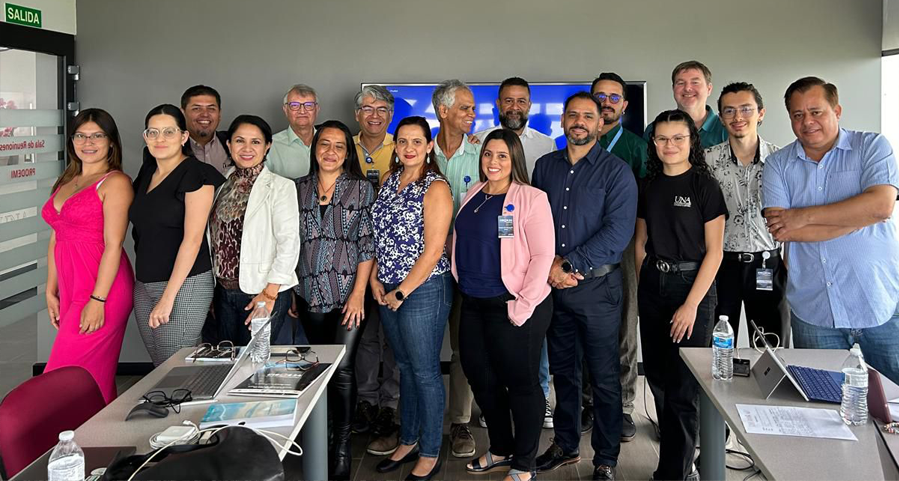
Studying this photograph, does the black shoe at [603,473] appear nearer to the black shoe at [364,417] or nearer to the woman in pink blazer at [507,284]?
the woman in pink blazer at [507,284]

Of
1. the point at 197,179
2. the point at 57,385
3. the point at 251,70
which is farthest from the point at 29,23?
the point at 57,385

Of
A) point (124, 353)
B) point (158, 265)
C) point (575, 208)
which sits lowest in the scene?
point (124, 353)

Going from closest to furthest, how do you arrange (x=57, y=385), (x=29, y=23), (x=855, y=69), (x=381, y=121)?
1. (x=57, y=385)
2. (x=381, y=121)
3. (x=29, y=23)
4. (x=855, y=69)

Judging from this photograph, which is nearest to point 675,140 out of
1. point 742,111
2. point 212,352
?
point 742,111

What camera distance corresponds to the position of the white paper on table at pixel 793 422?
1960 millimetres

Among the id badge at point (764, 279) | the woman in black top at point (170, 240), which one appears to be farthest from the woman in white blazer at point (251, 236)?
the id badge at point (764, 279)

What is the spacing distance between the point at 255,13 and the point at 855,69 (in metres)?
4.15

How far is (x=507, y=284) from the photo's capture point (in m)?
3.04

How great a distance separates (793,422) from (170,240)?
2.57 metres

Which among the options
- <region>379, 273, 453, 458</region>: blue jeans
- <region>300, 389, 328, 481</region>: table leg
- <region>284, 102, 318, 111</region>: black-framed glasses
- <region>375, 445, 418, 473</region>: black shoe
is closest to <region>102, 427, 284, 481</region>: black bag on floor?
<region>300, 389, 328, 481</region>: table leg

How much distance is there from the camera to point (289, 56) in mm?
4848

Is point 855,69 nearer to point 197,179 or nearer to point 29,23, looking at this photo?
point 197,179

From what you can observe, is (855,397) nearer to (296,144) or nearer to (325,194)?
(325,194)

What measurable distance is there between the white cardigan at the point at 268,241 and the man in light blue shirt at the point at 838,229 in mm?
2106
